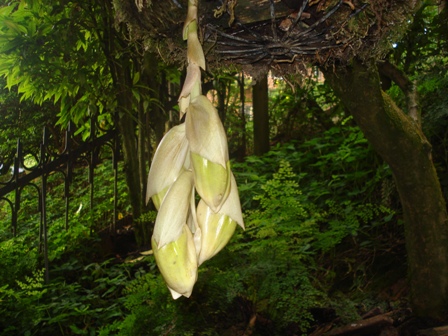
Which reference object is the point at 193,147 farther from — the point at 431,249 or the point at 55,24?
the point at 55,24

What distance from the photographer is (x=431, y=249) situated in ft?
4.54

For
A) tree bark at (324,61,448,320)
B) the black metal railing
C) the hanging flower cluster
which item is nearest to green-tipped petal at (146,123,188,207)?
the hanging flower cluster

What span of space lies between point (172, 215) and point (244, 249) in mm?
1663

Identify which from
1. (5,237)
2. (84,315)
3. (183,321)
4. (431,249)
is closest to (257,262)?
(183,321)

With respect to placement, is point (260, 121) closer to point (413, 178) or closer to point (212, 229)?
A: point (413, 178)

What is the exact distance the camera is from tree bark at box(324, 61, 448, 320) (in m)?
1.17

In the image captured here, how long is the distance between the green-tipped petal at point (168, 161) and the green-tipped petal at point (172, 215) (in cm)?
1

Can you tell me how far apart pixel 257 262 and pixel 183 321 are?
13.5 inches

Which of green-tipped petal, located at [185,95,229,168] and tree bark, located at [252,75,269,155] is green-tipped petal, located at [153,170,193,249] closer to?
green-tipped petal, located at [185,95,229,168]

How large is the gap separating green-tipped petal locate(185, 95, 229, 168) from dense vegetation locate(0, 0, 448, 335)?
1.49 feet

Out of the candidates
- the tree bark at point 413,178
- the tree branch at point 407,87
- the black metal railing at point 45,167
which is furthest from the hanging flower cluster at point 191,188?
the black metal railing at point 45,167

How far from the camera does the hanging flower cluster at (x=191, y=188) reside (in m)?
0.36

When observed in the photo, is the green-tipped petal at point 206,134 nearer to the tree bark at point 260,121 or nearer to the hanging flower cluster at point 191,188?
the hanging flower cluster at point 191,188

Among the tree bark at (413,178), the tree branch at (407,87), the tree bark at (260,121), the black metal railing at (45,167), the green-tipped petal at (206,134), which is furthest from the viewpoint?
the tree bark at (260,121)
